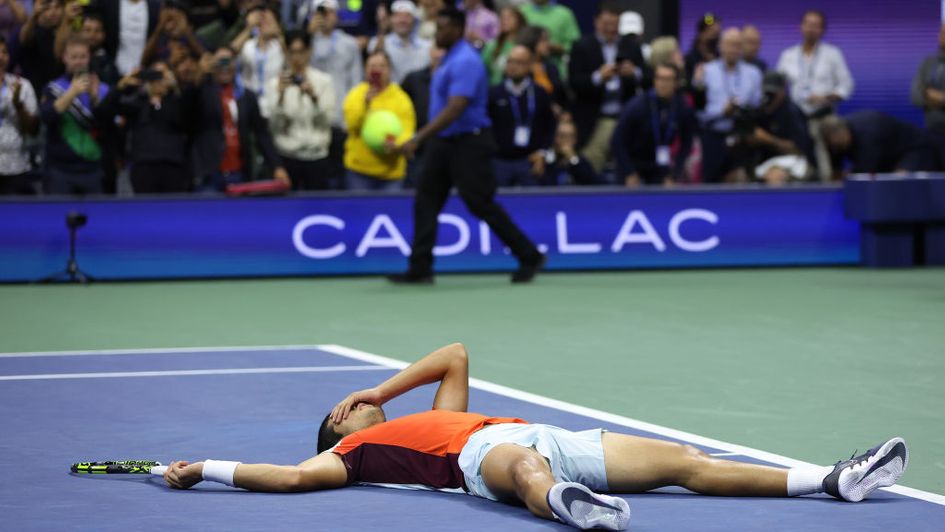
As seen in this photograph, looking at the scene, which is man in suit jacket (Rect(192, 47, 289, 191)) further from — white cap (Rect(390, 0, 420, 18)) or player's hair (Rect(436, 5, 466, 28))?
player's hair (Rect(436, 5, 466, 28))

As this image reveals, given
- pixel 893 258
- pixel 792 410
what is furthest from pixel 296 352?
pixel 893 258

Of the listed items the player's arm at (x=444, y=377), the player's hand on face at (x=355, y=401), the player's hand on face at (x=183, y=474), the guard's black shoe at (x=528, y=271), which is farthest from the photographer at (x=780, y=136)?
the player's hand on face at (x=183, y=474)

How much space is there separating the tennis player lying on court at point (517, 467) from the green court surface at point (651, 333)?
573 millimetres

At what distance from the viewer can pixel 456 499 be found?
6219mm

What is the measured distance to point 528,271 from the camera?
1518cm

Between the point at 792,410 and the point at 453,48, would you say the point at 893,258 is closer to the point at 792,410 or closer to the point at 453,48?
the point at 453,48

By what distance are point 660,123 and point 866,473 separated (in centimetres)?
→ 1138

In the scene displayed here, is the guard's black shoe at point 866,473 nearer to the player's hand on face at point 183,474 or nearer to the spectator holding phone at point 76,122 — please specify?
the player's hand on face at point 183,474

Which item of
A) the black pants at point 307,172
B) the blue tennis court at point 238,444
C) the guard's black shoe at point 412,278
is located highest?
the black pants at point 307,172

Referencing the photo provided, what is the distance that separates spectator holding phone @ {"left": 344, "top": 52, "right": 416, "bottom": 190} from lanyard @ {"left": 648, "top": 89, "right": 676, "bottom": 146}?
2600 millimetres

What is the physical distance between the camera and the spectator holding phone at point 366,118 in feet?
52.9

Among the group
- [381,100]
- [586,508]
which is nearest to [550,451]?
[586,508]

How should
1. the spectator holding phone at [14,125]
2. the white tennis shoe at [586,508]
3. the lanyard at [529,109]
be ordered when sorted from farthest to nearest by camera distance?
the lanyard at [529,109] → the spectator holding phone at [14,125] → the white tennis shoe at [586,508]

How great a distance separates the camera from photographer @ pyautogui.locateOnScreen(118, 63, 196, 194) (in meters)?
16.0
